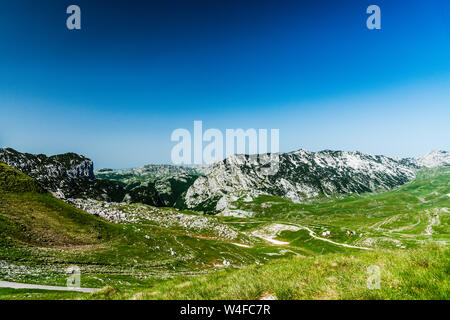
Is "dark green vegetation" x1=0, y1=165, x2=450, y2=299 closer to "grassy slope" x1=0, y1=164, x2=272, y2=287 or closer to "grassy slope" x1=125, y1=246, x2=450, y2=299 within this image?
"grassy slope" x1=125, y1=246, x2=450, y2=299

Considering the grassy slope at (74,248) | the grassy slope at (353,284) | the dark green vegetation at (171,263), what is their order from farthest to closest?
the grassy slope at (74,248)
the dark green vegetation at (171,263)
the grassy slope at (353,284)

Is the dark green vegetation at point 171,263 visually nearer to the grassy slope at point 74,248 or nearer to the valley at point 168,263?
the valley at point 168,263

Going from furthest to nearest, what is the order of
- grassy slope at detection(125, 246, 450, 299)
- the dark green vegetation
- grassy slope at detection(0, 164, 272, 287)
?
grassy slope at detection(0, 164, 272, 287)
the dark green vegetation
grassy slope at detection(125, 246, 450, 299)

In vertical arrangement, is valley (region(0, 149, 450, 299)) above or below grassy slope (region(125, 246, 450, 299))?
below

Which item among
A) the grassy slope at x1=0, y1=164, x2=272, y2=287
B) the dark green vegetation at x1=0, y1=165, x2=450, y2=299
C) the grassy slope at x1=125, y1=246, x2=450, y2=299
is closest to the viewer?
the grassy slope at x1=125, y1=246, x2=450, y2=299

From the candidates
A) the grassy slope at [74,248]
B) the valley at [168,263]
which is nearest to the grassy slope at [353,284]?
the valley at [168,263]

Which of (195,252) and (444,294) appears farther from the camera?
(195,252)

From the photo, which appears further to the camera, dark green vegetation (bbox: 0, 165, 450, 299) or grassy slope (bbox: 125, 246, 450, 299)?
dark green vegetation (bbox: 0, 165, 450, 299)

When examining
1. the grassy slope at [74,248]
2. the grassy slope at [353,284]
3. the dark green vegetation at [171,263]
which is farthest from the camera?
the grassy slope at [74,248]

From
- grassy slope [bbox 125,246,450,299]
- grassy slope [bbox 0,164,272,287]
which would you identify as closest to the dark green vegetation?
grassy slope [bbox 125,246,450,299]
